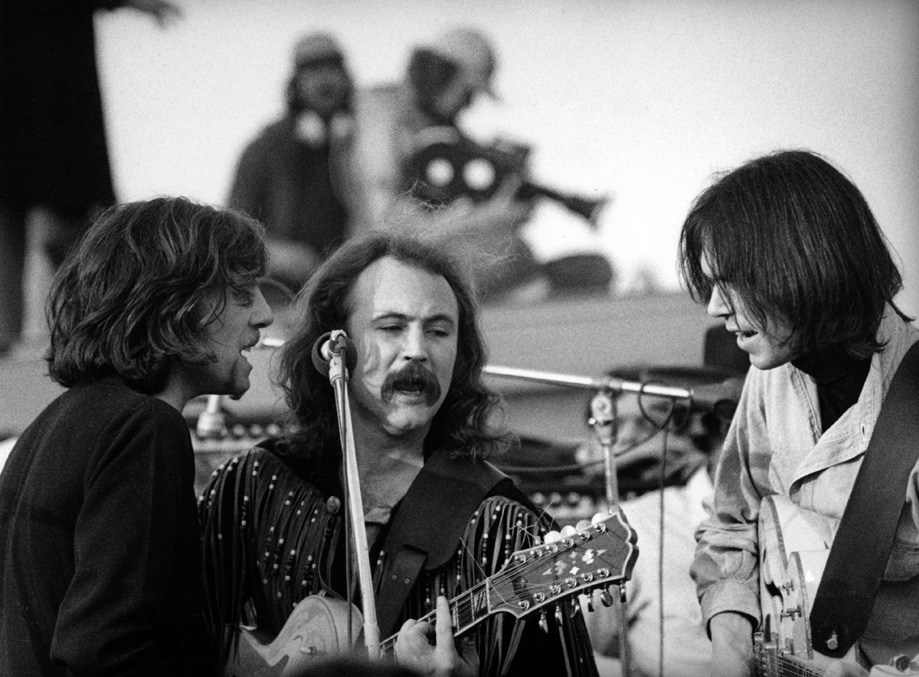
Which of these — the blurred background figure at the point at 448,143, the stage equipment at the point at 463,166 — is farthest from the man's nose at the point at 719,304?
the stage equipment at the point at 463,166

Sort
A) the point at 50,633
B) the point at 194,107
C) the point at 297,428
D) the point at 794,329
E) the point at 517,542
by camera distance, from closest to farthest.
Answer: the point at 50,633, the point at 794,329, the point at 517,542, the point at 297,428, the point at 194,107

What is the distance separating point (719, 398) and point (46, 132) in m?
2.94

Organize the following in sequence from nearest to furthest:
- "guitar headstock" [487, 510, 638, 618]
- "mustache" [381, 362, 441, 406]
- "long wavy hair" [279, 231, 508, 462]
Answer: "guitar headstock" [487, 510, 638, 618] < "mustache" [381, 362, 441, 406] < "long wavy hair" [279, 231, 508, 462]

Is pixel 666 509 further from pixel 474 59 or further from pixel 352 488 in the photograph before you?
pixel 352 488

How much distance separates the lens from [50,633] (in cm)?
251

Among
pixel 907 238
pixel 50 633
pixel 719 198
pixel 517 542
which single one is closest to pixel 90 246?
pixel 50 633

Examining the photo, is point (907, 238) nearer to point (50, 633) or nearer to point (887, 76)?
point (887, 76)

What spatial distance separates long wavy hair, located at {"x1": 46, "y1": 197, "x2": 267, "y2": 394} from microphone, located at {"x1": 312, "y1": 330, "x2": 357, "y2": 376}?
0.26 m

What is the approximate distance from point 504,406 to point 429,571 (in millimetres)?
651

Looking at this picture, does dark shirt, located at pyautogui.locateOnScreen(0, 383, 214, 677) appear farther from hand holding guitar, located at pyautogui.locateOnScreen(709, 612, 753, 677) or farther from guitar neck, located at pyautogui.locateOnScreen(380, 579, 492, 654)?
hand holding guitar, located at pyautogui.locateOnScreen(709, 612, 753, 677)

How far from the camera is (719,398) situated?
370 cm

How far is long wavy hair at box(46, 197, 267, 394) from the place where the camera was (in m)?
2.72

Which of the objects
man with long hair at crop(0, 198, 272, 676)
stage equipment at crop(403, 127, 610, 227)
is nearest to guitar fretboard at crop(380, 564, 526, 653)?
man with long hair at crop(0, 198, 272, 676)

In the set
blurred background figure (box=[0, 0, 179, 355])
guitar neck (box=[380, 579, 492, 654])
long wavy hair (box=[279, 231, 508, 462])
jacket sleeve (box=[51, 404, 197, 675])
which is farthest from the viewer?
blurred background figure (box=[0, 0, 179, 355])
